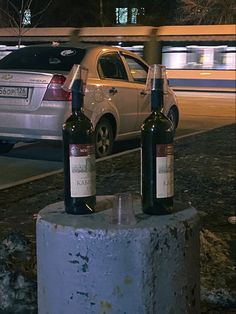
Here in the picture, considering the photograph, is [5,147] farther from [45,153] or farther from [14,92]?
[14,92]

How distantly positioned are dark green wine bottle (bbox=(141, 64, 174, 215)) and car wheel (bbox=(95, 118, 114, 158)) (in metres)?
5.92

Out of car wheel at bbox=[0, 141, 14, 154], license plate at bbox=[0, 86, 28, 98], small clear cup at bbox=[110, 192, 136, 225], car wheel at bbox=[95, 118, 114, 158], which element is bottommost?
car wheel at bbox=[0, 141, 14, 154]

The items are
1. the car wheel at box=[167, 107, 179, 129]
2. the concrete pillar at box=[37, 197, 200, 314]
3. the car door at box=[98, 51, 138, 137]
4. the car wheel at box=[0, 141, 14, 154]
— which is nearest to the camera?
the concrete pillar at box=[37, 197, 200, 314]

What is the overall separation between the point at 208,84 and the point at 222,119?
8.69m

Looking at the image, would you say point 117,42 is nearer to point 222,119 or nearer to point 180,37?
point 180,37

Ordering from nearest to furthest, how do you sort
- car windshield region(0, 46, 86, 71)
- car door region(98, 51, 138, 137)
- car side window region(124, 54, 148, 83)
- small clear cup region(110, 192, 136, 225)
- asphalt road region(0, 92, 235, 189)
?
small clear cup region(110, 192, 136, 225) < asphalt road region(0, 92, 235, 189) < car windshield region(0, 46, 86, 71) < car door region(98, 51, 138, 137) < car side window region(124, 54, 148, 83)

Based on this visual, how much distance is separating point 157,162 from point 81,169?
35 centimetres

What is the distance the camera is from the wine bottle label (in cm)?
288

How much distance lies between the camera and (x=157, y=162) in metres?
2.89

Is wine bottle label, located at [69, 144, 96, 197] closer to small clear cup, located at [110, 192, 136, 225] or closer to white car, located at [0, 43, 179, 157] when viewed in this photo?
small clear cup, located at [110, 192, 136, 225]

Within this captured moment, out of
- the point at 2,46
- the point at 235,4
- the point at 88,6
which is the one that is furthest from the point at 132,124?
the point at 88,6

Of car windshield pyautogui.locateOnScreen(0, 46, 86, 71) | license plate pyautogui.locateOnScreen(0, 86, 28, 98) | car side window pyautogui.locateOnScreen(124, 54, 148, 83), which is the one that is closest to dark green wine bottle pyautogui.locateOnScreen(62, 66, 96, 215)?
license plate pyautogui.locateOnScreen(0, 86, 28, 98)

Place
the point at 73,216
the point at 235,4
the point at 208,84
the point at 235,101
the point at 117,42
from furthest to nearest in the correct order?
the point at 235,4, the point at 117,42, the point at 208,84, the point at 235,101, the point at 73,216

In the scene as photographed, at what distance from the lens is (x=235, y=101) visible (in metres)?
22.3
